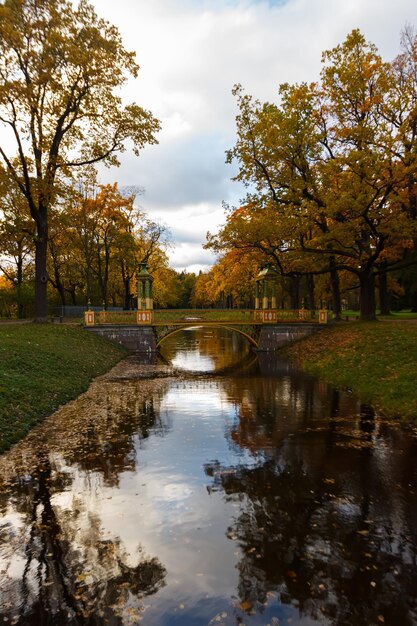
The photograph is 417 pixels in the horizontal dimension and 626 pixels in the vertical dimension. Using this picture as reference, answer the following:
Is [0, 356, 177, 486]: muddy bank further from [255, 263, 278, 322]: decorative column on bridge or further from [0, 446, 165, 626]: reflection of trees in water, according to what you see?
[255, 263, 278, 322]: decorative column on bridge

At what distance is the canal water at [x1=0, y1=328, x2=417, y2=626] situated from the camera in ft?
13.5

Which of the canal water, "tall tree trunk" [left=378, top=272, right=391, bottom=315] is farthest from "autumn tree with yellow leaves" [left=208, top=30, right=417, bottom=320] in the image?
the canal water

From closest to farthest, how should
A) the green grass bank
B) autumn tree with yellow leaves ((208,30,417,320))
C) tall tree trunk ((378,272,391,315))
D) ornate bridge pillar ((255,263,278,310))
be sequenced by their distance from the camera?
the green grass bank
autumn tree with yellow leaves ((208,30,417,320))
ornate bridge pillar ((255,263,278,310))
tall tree trunk ((378,272,391,315))

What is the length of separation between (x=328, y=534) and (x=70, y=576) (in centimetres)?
341

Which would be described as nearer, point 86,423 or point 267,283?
point 86,423

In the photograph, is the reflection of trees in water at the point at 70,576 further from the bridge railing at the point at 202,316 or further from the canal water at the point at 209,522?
the bridge railing at the point at 202,316

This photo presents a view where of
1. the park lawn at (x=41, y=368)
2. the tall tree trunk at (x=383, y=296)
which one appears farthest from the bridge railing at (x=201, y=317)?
the tall tree trunk at (x=383, y=296)

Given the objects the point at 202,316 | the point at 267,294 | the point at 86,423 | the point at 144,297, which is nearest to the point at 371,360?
the point at 86,423

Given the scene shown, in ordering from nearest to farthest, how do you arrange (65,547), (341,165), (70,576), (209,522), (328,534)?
(70,576)
(65,547)
(328,534)
(209,522)
(341,165)

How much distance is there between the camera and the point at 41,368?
1475cm

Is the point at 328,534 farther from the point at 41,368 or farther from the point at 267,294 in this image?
the point at 267,294

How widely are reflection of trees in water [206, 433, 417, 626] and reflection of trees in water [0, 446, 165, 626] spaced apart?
1247 mm

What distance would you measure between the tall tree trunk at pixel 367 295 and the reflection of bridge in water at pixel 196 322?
306cm

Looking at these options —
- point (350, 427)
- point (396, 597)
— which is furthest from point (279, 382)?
point (396, 597)
